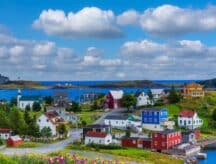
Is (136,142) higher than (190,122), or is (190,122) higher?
(190,122)

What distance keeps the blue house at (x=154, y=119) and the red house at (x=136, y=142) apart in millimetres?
11361

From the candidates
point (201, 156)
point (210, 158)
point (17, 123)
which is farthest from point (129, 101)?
point (201, 156)

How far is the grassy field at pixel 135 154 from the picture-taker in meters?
43.2

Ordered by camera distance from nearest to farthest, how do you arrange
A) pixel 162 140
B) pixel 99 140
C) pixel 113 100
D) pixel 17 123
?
pixel 99 140 → pixel 162 140 → pixel 17 123 → pixel 113 100

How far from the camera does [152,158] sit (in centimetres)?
4431

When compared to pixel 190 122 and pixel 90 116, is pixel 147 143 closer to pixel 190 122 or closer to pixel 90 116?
pixel 190 122

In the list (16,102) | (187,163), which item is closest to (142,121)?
(187,163)

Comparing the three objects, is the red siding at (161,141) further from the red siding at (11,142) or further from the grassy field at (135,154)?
the red siding at (11,142)

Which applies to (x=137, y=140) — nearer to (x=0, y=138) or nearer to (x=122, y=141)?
(x=122, y=141)

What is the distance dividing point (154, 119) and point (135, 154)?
63.5ft

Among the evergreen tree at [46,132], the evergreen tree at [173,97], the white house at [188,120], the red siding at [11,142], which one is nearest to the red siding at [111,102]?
the evergreen tree at [173,97]

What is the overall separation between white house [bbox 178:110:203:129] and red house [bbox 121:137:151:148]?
1493 centimetres

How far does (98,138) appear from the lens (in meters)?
51.2

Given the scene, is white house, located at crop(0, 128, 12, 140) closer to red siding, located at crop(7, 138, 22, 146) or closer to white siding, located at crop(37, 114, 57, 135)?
red siding, located at crop(7, 138, 22, 146)
